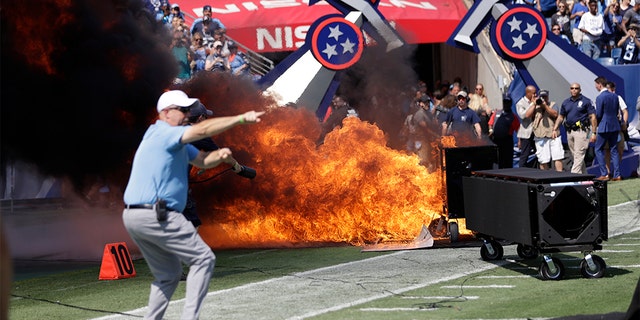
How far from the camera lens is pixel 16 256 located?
Answer: 1541 centimetres

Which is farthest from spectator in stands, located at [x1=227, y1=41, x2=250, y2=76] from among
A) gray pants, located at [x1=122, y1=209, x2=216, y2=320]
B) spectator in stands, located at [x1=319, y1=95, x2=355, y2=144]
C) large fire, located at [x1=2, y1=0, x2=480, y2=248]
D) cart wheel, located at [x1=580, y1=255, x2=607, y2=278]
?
gray pants, located at [x1=122, y1=209, x2=216, y2=320]

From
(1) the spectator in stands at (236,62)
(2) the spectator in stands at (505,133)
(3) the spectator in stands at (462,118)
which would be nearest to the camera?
(3) the spectator in stands at (462,118)

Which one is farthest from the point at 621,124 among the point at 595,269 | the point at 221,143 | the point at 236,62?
the point at 595,269

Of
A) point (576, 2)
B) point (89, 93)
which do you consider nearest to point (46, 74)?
point (89, 93)

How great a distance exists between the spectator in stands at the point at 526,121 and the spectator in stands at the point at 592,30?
15.4 ft

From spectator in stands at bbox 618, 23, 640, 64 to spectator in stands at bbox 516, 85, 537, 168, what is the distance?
446 centimetres

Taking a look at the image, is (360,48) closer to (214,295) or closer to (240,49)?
(240,49)

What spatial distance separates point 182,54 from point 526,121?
715 cm

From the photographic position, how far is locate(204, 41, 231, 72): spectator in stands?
1994 cm

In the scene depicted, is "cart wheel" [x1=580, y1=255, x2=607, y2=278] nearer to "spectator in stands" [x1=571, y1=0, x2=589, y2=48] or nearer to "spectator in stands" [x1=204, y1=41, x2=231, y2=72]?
"spectator in stands" [x1=204, y1=41, x2=231, y2=72]

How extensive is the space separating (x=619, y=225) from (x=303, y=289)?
250 inches

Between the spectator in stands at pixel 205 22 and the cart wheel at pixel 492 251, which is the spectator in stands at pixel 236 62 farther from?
the cart wheel at pixel 492 251

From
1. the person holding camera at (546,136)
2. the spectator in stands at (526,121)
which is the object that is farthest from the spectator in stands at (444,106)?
the person holding camera at (546,136)

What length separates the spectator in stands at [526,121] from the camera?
2098 centimetres
